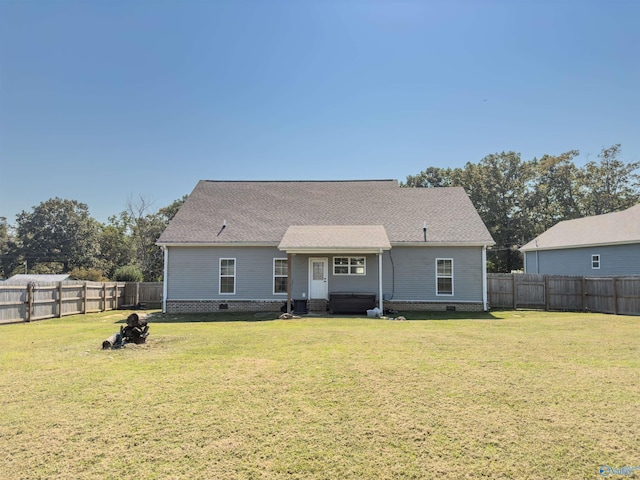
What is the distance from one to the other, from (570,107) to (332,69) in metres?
13.1

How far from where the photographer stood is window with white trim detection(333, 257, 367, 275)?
16.2 m

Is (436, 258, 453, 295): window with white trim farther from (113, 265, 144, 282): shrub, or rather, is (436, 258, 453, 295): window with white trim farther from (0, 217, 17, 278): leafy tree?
(0, 217, 17, 278): leafy tree

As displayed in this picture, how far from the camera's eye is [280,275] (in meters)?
16.4

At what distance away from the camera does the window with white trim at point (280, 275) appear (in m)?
16.4

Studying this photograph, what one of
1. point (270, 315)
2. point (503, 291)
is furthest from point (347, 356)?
point (503, 291)

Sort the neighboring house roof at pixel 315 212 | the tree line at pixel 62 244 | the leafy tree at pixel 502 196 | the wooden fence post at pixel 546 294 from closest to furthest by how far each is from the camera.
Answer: the neighboring house roof at pixel 315 212, the wooden fence post at pixel 546 294, the leafy tree at pixel 502 196, the tree line at pixel 62 244

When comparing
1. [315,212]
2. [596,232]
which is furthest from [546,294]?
[315,212]

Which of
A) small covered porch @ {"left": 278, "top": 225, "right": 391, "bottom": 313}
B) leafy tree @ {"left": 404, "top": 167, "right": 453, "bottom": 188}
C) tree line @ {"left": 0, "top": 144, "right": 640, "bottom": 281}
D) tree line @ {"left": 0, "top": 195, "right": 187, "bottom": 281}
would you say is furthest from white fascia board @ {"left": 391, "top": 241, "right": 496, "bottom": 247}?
tree line @ {"left": 0, "top": 195, "right": 187, "bottom": 281}

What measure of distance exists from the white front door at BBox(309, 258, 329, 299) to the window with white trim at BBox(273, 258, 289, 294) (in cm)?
115

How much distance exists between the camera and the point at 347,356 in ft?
23.0

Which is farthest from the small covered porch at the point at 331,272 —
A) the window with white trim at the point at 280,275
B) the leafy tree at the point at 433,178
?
the leafy tree at the point at 433,178

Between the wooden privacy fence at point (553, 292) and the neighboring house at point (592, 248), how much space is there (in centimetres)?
470

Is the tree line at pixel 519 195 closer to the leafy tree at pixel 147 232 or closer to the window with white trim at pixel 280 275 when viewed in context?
the leafy tree at pixel 147 232

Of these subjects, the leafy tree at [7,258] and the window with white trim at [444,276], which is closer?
the window with white trim at [444,276]
